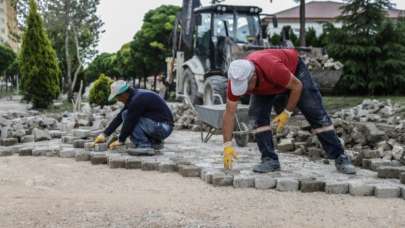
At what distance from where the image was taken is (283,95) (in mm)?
5734

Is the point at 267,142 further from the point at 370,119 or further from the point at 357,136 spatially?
the point at 370,119

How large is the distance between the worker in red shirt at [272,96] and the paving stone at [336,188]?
0.63 metres

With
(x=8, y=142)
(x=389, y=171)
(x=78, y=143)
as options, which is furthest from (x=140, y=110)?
(x=389, y=171)

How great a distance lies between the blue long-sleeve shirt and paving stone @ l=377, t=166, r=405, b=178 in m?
2.86

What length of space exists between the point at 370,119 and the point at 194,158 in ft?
20.7

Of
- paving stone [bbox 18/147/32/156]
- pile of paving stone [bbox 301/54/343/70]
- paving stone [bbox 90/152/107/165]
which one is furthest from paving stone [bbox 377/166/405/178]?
pile of paving stone [bbox 301/54/343/70]

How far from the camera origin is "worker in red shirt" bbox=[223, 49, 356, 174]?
16.6 feet

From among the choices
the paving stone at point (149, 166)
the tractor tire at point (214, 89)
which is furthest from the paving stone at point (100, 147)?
the tractor tire at point (214, 89)

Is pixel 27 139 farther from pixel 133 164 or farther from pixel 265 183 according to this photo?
pixel 265 183

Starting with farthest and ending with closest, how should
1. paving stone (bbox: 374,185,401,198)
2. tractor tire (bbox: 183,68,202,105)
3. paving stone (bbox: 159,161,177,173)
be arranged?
1. tractor tire (bbox: 183,68,202,105)
2. paving stone (bbox: 159,161,177,173)
3. paving stone (bbox: 374,185,401,198)

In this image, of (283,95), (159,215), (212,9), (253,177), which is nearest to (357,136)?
(283,95)

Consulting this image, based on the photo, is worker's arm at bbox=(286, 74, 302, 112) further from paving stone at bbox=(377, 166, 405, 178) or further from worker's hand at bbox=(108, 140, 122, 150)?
worker's hand at bbox=(108, 140, 122, 150)

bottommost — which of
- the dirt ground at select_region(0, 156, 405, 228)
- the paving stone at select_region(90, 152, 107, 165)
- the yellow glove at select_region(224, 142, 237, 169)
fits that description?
the dirt ground at select_region(0, 156, 405, 228)

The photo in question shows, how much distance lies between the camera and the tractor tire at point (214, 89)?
1105cm
